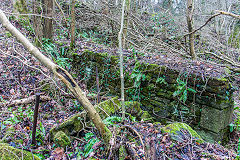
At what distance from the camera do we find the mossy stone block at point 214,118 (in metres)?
3.62

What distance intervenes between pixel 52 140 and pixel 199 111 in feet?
11.2

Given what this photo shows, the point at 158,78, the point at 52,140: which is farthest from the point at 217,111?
the point at 52,140

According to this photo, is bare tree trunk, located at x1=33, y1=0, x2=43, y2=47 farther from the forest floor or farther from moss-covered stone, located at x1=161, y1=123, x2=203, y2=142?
moss-covered stone, located at x1=161, y1=123, x2=203, y2=142

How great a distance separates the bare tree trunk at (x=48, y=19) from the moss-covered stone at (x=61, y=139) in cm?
494

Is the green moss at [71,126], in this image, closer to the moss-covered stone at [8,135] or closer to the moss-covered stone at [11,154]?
the moss-covered stone at [8,135]

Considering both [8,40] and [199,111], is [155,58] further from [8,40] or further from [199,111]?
[8,40]

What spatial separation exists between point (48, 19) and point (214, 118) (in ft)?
21.5

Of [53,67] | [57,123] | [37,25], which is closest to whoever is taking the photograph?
[53,67]

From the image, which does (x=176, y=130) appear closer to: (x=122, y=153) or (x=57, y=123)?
(x=122, y=153)

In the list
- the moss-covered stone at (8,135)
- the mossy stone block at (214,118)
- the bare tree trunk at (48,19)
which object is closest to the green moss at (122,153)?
the moss-covered stone at (8,135)

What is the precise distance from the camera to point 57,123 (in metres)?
3.55

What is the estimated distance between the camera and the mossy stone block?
11.9 ft

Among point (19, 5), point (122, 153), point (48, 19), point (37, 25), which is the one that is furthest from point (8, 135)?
point (19, 5)

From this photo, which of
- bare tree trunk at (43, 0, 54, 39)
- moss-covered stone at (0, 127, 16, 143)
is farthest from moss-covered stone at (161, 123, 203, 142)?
bare tree trunk at (43, 0, 54, 39)
